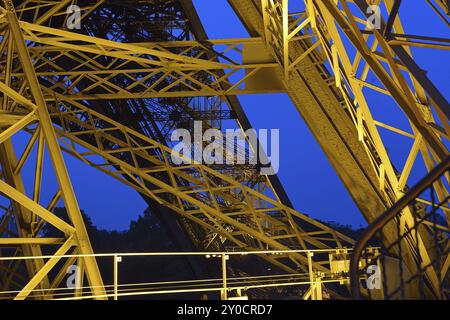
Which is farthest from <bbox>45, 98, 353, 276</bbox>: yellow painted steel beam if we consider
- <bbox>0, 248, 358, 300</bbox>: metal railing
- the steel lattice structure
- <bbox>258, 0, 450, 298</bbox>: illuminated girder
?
<bbox>258, 0, 450, 298</bbox>: illuminated girder

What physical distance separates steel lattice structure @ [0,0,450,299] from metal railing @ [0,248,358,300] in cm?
49

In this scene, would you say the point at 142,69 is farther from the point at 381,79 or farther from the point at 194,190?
the point at 381,79

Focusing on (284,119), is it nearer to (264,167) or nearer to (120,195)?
(120,195)

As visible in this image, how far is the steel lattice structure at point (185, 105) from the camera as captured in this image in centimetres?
1062

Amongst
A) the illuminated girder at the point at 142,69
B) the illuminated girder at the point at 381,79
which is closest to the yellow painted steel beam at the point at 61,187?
the illuminated girder at the point at 142,69

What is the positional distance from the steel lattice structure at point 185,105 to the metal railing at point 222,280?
19.4 inches

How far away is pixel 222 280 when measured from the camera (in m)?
14.0

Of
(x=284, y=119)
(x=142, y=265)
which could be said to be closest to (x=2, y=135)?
(x=142, y=265)

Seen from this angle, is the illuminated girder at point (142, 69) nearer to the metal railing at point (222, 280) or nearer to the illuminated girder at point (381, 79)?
the illuminated girder at point (381, 79)

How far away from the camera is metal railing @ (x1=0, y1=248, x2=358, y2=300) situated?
988 cm

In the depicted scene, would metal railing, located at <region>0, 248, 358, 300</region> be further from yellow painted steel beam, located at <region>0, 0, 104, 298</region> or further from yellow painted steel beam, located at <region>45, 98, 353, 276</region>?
yellow painted steel beam, located at <region>45, 98, 353, 276</region>
